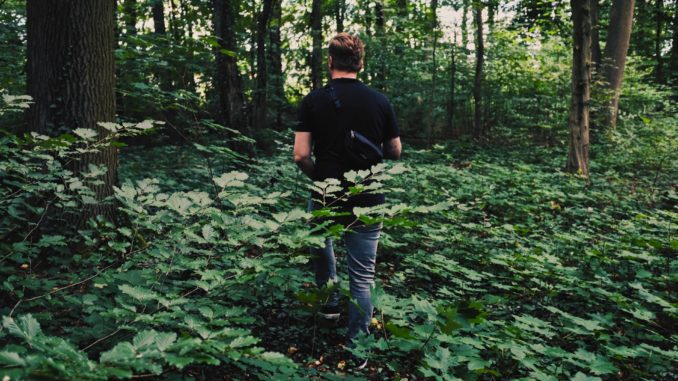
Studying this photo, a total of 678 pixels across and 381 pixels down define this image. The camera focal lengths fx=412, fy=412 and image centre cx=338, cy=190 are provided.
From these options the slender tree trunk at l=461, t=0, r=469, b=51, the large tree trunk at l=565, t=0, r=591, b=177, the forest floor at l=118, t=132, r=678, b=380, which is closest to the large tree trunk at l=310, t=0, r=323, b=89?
the slender tree trunk at l=461, t=0, r=469, b=51

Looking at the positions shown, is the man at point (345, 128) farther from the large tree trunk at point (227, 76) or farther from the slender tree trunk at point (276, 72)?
the slender tree trunk at point (276, 72)

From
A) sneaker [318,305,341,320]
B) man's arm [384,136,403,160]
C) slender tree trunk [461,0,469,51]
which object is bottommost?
sneaker [318,305,341,320]

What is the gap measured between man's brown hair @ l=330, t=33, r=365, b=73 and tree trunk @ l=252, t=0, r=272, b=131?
28.0 ft

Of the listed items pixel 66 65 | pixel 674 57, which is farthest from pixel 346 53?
pixel 674 57

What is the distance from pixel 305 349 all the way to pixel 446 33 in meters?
13.2

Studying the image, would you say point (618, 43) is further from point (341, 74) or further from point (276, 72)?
point (341, 74)

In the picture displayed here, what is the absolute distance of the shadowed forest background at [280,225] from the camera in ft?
6.26

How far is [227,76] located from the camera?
7262 mm

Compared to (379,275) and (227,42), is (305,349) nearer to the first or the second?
(379,275)

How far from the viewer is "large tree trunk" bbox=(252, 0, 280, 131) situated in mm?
10627

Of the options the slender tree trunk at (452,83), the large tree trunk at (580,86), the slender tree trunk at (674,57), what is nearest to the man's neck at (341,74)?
the large tree trunk at (580,86)

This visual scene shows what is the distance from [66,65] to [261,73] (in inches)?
339

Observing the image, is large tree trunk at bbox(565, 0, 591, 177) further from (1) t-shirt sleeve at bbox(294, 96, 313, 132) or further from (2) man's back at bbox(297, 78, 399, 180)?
(1) t-shirt sleeve at bbox(294, 96, 313, 132)

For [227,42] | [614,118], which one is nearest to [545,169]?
[614,118]
